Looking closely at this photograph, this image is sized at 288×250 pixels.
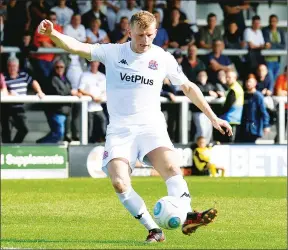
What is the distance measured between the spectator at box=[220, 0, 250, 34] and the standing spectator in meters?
4.27

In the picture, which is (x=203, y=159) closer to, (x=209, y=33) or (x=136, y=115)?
(x=209, y=33)

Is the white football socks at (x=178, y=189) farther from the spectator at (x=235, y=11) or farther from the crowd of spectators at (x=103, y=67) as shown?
the spectator at (x=235, y=11)

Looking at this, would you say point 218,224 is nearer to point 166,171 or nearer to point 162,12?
point 166,171

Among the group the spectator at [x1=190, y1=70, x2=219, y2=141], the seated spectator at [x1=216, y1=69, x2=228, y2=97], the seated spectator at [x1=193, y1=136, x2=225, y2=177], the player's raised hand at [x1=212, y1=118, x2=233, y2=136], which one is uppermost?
the player's raised hand at [x1=212, y1=118, x2=233, y2=136]

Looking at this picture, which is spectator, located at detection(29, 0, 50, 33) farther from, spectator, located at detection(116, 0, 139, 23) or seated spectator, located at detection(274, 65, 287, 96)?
seated spectator, located at detection(274, 65, 287, 96)

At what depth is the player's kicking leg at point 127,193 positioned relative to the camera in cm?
1118

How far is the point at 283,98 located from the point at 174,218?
49.1 ft

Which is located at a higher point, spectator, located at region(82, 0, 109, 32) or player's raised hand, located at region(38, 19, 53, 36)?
player's raised hand, located at region(38, 19, 53, 36)

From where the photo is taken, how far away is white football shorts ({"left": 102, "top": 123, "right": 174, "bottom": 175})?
11320 millimetres

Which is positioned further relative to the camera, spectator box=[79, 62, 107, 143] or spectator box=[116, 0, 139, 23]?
spectator box=[116, 0, 139, 23]

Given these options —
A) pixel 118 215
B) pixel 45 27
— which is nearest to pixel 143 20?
pixel 45 27

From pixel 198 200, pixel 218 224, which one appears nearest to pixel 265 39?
pixel 198 200

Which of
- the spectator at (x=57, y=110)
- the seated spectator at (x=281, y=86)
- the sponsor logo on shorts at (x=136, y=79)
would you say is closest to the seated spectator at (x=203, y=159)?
the seated spectator at (x=281, y=86)

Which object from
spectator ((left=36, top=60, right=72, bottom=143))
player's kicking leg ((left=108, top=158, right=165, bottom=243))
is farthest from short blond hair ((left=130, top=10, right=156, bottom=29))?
spectator ((left=36, top=60, right=72, bottom=143))
